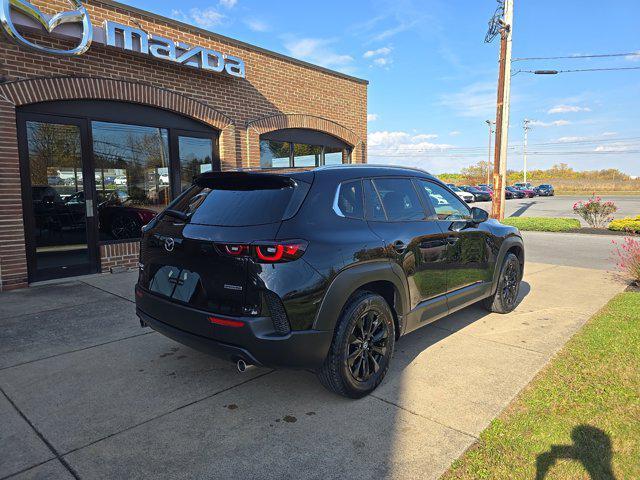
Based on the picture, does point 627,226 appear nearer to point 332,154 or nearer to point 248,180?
point 332,154

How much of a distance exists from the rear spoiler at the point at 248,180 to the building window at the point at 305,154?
7687mm

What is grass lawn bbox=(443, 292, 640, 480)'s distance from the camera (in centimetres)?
244

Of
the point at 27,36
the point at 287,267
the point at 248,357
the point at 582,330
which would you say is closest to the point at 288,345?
the point at 248,357

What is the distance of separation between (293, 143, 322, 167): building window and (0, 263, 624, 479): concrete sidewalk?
702 cm

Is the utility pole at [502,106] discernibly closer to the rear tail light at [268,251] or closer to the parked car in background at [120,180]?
the parked car in background at [120,180]

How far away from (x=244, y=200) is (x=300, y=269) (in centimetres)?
71

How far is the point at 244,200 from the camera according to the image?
3107 millimetres

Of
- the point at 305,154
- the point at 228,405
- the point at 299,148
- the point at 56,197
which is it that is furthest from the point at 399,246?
the point at 305,154

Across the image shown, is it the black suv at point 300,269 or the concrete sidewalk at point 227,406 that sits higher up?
the black suv at point 300,269

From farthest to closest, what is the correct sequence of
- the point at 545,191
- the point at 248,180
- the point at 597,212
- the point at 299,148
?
the point at 545,191, the point at 597,212, the point at 299,148, the point at 248,180

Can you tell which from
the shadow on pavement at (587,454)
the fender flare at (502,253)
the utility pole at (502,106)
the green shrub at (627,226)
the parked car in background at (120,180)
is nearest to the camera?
the shadow on pavement at (587,454)

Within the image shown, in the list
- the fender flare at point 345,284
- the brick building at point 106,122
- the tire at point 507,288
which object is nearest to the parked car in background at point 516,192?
the brick building at point 106,122

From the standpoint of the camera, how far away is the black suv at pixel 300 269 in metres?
2.74

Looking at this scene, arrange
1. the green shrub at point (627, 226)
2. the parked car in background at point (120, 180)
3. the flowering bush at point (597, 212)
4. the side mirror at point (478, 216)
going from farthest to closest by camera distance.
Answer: the flowering bush at point (597, 212)
the green shrub at point (627, 226)
the parked car in background at point (120, 180)
the side mirror at point (478, 216)
